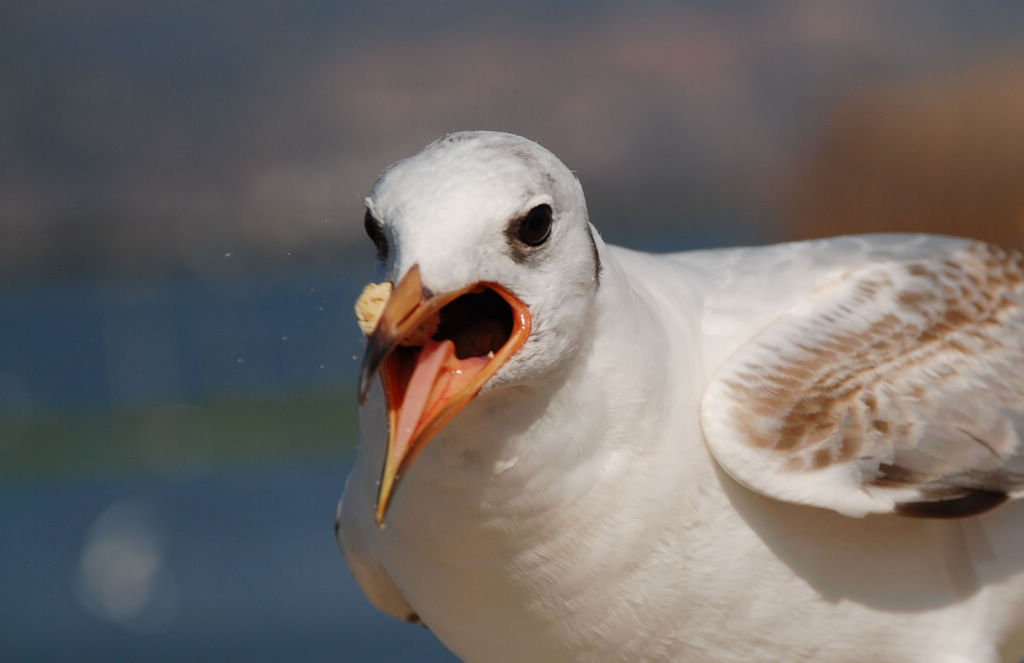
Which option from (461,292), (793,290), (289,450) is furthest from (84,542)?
(461,292)

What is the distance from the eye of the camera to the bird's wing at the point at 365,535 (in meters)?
2.38

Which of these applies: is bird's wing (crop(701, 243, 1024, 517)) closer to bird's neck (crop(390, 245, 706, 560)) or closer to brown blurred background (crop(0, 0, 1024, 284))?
bird's neck (crop(390, 245, 706, 560))

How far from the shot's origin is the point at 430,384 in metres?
1.75

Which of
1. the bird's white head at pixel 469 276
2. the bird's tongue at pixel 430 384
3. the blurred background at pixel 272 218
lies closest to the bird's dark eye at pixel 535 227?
the bird's white head at pixel 469 276

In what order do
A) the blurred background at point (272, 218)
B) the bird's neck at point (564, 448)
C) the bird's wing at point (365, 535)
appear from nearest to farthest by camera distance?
1. the bird's neck at point (564, 448)
2. the bird's wing at point (365, 535)
3. the blurred background at point (272, 218)

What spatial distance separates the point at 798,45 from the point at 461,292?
29.8 ft

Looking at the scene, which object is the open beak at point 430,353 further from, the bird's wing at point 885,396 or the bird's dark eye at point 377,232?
the bird's wing at point 885,396

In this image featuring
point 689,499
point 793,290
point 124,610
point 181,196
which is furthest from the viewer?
point 181,196

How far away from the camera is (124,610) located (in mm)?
6344

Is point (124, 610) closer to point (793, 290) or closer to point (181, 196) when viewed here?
point (181, 196)

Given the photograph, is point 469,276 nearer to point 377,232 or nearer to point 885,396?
point 377,232

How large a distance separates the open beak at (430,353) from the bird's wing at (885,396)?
0.54 meters

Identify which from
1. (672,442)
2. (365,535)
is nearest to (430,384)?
(672,442)

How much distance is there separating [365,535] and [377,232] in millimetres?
890
